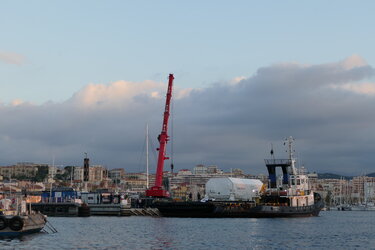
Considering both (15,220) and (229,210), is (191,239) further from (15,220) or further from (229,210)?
(229,210)

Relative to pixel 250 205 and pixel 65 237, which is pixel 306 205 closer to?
pixel 250 205

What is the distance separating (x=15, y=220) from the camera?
59594 millimetres

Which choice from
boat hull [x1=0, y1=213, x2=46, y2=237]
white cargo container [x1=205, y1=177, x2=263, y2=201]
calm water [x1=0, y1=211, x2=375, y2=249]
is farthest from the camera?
white cargo container [x1=205, y1=177, x2=263, y2=201]

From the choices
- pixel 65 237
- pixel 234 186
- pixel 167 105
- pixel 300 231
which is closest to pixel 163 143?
pixel 167 105

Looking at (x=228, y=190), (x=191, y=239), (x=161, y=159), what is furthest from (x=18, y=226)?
(x=228, y=190)

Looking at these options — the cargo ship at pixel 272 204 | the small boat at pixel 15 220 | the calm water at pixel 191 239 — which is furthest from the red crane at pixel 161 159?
the small boat at pixel 15 220

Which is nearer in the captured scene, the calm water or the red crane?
the calm water

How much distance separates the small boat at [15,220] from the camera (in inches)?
2331

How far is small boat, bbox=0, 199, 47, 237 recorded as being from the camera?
194 feet

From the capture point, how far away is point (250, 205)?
107000 millimetres

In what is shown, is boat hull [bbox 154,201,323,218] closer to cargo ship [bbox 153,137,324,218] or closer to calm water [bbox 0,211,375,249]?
cargo ship [bbox 153,137,324,218]

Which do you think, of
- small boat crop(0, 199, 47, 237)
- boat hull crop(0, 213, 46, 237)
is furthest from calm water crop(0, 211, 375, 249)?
small boat crop(0, 199, 47, 237)

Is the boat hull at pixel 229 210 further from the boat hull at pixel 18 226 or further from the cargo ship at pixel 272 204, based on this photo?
the boat hull at pixel 18 226

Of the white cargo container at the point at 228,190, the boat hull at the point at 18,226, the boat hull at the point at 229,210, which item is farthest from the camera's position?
the white cargo container at the point at 228,190
